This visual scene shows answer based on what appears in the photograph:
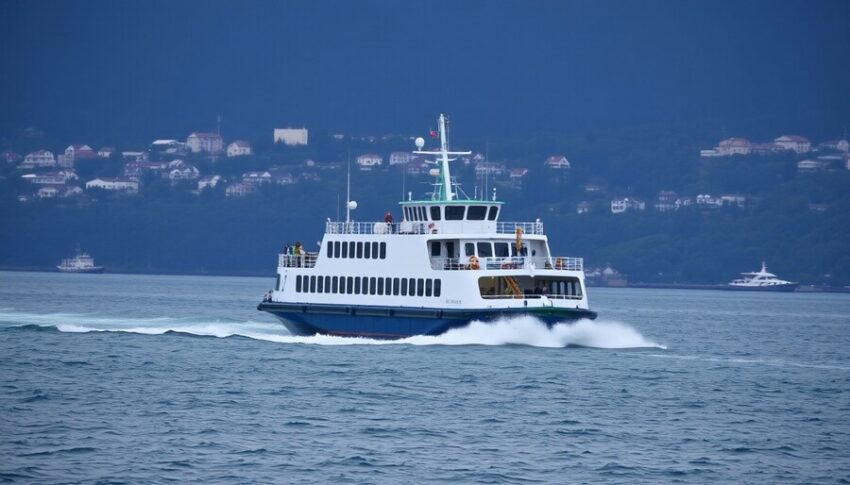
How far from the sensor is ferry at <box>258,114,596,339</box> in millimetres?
52844

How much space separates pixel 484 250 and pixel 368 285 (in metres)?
4.19

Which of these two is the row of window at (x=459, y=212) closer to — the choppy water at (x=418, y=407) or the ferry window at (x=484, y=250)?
the ferry window at (x=484, y=250)

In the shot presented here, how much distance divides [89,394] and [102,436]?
682 centimetres

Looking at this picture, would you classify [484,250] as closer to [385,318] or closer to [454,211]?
[454,211]

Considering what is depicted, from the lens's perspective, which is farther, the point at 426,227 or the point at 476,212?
the point at 476,212

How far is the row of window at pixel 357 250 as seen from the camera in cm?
5612

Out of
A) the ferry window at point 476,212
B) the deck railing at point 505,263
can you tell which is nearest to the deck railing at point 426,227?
the ferry window at point 476,212

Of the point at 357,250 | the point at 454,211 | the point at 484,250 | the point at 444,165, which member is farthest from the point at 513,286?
the point at 357,250

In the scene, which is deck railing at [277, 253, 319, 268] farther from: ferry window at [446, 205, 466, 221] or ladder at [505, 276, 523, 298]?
ladder at [505, 276, 523, 298]

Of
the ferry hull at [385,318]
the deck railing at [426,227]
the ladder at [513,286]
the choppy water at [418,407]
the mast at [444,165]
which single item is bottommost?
the choppy water at [418,407]

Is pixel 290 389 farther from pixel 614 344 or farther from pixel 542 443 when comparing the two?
pixel 614 344

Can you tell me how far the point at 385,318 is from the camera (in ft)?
180

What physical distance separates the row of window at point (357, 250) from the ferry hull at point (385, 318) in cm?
187

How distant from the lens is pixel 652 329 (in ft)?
255
